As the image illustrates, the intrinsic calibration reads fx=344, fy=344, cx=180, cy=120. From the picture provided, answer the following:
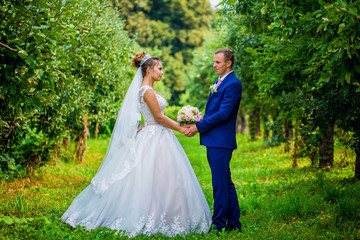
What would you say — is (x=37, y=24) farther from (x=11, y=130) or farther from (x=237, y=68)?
(x=237, y=68)

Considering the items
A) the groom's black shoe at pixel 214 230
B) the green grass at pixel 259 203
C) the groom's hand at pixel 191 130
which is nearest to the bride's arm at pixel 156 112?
the groom's hand at pixel 191 130

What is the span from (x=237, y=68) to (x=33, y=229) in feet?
28.6

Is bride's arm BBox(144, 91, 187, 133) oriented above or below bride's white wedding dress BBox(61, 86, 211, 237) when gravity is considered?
above

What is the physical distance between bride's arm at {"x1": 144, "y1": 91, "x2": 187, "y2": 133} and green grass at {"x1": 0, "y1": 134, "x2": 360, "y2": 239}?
1.55 meters

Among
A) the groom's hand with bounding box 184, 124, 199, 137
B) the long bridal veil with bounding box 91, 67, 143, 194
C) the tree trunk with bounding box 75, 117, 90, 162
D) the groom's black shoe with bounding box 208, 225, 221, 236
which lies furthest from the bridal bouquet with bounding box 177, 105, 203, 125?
the tree trunk with bounding box 75, 117, 90, 162

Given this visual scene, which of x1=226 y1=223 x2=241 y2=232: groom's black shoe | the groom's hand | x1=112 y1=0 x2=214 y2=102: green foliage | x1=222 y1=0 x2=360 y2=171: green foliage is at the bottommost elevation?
x1=226 y1=223 x2=241 y2=232: groom's black shoe

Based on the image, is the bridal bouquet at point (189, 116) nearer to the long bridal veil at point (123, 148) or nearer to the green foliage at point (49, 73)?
the long bridal veil at point (123, 148)

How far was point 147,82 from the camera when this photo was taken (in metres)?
5.21

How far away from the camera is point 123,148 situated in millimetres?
5016

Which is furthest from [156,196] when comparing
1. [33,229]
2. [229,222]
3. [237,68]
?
[237,68]

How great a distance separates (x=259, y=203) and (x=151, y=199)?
2.16 meters

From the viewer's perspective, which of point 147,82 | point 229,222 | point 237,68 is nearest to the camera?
point 229,222

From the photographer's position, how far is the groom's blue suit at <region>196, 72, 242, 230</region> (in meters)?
4.51

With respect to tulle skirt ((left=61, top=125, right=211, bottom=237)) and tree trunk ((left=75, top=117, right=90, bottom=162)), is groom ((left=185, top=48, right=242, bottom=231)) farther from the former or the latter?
tree trunk ((left=75, top=117, right=90, bottom=162))
